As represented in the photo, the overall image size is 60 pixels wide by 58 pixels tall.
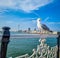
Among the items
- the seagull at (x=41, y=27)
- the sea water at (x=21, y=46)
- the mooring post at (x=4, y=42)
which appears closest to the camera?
the mooring post at (x=4, y=42)

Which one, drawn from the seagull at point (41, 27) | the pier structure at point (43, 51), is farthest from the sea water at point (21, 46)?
the seagull at point (41, 27)

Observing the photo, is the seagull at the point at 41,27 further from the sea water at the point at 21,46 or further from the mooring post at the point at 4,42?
the mooring post at the point at 4,42

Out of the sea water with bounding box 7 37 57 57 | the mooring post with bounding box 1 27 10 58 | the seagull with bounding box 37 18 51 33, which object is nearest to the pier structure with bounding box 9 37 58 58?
the sea water with bounding box 7 37 57 57

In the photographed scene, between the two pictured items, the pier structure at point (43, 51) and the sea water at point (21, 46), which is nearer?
the sea water at point (21, 46)

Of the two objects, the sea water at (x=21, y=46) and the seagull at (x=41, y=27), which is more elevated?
the seagull at (x=41, y=27)

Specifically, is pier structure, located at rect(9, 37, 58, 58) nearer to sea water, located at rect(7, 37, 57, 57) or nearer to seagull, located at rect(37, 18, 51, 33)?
sea water, located at rect(7, 37, 57, 57)

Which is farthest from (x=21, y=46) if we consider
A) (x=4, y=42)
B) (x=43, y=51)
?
(x=43, y=51)

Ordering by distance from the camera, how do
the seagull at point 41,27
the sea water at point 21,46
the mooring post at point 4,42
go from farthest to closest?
the seagull at point 41,27, the sea water at point 21,46, the mooring post at point 4,42

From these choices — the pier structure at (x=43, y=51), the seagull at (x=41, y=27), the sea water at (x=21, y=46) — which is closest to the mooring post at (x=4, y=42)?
the sea water at (x=21, y=46)

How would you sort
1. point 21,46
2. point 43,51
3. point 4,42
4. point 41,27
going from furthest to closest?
1. point 43,51
2. point 41,27
3. point 21,46
4. point 4,42

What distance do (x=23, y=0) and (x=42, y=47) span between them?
2.80ft

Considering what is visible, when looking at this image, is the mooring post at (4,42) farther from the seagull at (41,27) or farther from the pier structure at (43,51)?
the seagull at (41,27)

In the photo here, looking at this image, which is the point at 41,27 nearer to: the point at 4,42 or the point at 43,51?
the point at 43,51

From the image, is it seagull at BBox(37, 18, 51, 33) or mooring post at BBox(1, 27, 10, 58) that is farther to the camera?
seagull at BBox(37, 18, 51, 33)
